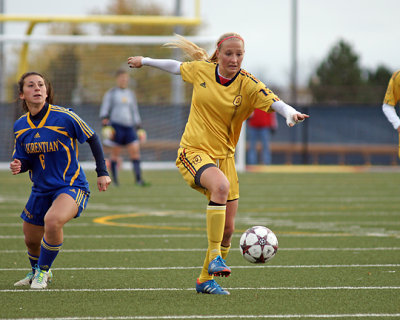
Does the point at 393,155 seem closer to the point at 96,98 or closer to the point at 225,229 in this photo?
the point at 96,98

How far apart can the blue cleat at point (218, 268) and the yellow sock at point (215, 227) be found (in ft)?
0.37

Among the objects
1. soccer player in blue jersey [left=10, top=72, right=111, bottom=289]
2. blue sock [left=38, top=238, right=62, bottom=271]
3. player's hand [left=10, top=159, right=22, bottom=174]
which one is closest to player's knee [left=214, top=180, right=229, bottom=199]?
soccer player in blue jersey [left=10, top=72, right=111, bottom=289]

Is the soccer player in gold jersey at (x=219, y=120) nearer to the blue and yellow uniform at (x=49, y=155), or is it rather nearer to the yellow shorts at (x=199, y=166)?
the yellow shorts at (x=199, y=166)

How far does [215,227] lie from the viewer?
19.2 ft

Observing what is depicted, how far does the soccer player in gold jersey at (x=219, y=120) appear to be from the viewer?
19.5ft

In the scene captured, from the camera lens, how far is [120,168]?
912 inches

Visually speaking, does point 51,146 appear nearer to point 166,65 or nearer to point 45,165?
point 45,165

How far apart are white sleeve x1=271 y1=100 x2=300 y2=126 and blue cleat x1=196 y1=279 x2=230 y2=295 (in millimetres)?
1309

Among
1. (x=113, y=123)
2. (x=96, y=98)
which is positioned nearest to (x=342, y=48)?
(x=96, y=98)

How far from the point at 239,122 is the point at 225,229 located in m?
0.85

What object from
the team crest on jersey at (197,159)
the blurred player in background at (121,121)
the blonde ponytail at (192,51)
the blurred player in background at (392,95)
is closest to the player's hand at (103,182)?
the team crest on jersey at (197,159)

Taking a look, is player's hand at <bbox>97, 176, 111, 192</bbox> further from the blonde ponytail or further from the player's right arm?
the blonde ponytail

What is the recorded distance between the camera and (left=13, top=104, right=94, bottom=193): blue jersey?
6.26 metres

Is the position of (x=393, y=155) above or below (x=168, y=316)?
below
